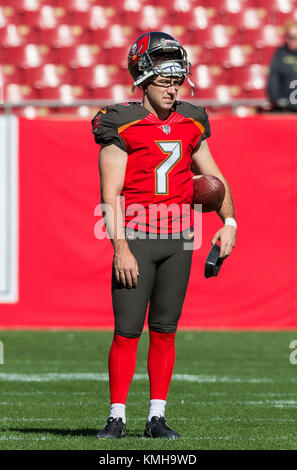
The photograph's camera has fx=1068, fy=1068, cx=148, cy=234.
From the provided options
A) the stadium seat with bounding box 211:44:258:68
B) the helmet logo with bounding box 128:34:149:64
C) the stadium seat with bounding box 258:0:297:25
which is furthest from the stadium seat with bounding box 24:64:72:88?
the helmet logo with bounding box 128:34:149:64

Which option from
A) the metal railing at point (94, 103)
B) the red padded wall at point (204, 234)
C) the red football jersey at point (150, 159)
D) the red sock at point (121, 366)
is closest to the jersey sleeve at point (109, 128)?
the red football jersey at point (150, 159)

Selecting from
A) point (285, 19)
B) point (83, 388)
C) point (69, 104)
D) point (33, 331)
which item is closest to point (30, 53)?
point (69, 104)

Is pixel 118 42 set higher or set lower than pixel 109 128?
higher

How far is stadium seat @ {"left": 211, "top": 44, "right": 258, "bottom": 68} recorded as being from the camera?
1220 centimetres

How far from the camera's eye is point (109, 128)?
4375 millimetres

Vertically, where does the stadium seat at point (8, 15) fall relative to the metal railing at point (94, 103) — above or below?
above

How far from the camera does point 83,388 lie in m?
6.39

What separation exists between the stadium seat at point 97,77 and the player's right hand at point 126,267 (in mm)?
7896

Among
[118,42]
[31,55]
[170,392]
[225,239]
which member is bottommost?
[170,392]

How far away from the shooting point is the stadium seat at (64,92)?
473 inches

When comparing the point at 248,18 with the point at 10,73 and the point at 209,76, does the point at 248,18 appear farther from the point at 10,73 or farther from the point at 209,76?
the point at 10,73

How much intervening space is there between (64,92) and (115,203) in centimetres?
782

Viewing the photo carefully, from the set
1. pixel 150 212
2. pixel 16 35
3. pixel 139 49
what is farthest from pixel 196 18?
pixel 150 212

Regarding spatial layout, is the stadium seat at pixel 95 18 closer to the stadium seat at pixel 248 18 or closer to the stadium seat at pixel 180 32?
the stadium seat at pixel 180 32
